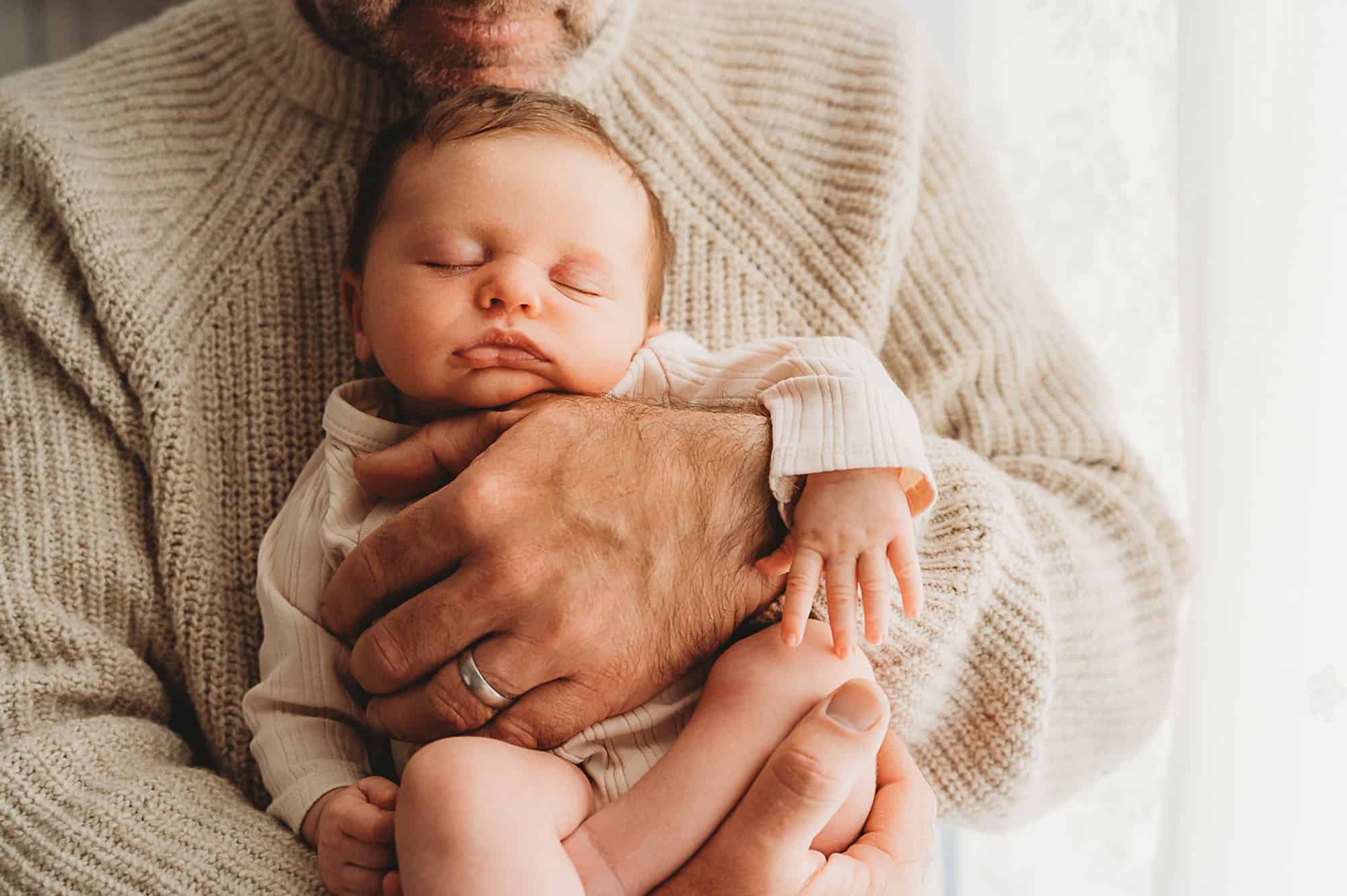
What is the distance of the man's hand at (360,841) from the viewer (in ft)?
2.83

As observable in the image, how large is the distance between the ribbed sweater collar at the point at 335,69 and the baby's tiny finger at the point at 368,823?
2.63 ft

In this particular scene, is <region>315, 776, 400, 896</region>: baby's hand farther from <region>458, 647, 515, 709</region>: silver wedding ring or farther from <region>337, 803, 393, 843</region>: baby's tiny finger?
<region>458, 647, 515, 709</region>: silver wedding ring

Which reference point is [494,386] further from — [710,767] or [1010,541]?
[1010,541]

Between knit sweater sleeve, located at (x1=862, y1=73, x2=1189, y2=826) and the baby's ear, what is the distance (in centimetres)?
60

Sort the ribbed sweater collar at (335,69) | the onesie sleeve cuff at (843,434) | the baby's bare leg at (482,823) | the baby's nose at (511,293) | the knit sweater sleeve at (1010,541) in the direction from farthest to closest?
the ribbed sweater collar at (335,69) → the knit sweater sleeve at (1010,541) → the baby's nose at (511,293) → the onesie sleeve cuff at (843,434) → the baby's bare leg at (482,823)

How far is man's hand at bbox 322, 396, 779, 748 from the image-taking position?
2.98 feet

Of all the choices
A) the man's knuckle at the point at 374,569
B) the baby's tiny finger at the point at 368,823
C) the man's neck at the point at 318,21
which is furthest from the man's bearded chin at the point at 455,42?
the baby's tiny finger at the point at 368,823

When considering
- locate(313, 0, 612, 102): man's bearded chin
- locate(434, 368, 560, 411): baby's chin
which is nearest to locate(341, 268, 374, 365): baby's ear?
locate(434, 368, 560, 411): baby's chin

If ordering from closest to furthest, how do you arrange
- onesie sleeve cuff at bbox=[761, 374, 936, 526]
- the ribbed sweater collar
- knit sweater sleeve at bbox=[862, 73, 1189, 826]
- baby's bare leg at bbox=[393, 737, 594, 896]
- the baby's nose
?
1. baby's bare leg at bbox=[393, 737, 594, 896]
2. onesie sleeve cuff at bbox=[761, 374, 936, 526]
3. the baby's nose
4. knit sweater sleeve at bbox=[862, 73, 1189, 826]
5. the ribbed sweater collar

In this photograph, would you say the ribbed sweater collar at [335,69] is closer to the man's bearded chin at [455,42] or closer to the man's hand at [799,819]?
the man's bearded chin at [455,42]

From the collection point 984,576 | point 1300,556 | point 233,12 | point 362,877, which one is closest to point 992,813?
point 984,576

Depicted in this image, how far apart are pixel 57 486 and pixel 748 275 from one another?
2.64ft

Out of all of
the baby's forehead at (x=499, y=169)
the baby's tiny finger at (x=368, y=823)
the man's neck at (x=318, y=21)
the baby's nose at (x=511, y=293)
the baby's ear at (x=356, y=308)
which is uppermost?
the man's neck at (x=318, y=21)

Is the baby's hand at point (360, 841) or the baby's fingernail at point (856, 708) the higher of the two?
the baby's fingernail at point (856, 708)
